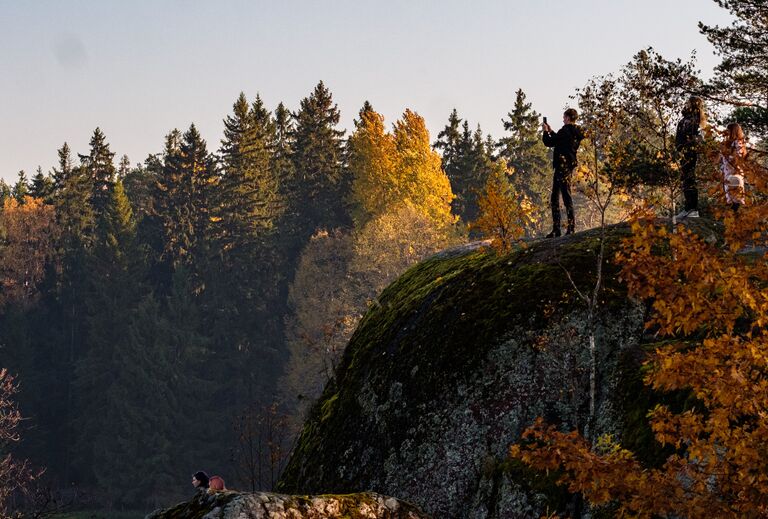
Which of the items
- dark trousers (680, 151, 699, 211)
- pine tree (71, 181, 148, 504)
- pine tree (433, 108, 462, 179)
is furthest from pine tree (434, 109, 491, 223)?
dark trousers (680, 151, 699, 211)

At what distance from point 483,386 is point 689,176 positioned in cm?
378

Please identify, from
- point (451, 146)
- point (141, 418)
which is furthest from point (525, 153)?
point (141, 418)

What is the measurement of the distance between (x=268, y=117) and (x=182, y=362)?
22.4 meters

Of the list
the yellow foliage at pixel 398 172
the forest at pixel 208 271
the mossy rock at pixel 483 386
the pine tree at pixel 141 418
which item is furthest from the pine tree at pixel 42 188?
the mossy rock at pixel 483 386

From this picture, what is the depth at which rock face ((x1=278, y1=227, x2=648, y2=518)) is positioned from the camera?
31.1 ft

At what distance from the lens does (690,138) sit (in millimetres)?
11320

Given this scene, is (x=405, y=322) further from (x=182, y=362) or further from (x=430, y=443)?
(x=182, y=362)

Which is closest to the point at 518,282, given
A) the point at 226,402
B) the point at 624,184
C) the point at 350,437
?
the point at 624,184

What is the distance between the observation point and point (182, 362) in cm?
7181

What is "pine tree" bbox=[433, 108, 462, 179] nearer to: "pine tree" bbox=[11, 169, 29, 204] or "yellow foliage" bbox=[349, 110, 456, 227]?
"yellow foliage" bbox=[349, 110, 456, 227]

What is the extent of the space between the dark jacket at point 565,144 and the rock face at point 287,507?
627 centimetres

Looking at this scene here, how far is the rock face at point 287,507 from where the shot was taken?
6.14 m

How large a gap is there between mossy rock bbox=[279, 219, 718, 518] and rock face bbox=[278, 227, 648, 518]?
1cm

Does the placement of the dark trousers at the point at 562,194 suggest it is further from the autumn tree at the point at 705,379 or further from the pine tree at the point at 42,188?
the pine tree at the point at 42,188
